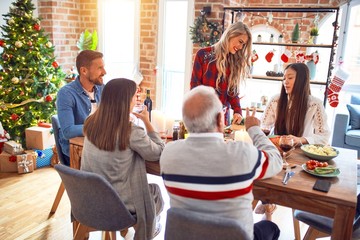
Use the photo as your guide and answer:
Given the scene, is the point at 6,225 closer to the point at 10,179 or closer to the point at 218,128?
the point at 10,179

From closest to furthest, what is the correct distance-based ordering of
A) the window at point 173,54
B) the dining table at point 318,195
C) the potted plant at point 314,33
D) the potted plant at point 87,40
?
the dining table at point 318,195, the potted plant at point 314,33, the window at point 173,54, the potted plant at point 87,40

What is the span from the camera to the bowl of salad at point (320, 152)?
175cm

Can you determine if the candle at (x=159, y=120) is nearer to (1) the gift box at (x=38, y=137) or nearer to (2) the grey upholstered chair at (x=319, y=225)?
(2) the grey upholstered chair at (x=319, y=225)

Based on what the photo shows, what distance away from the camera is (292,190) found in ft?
4.69

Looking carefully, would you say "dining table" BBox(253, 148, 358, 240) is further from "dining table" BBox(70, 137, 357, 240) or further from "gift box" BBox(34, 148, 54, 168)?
"gift box" BBox(34, 148, 54, 168)

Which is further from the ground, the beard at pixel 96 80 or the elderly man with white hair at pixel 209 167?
the beard at pixel 96 80

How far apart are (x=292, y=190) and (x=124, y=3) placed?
13.4ft

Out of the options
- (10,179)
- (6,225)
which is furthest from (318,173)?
(10,179)

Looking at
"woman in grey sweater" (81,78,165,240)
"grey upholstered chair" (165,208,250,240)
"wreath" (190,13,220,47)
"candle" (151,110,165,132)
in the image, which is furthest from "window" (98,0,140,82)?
"grey upholstered chair" (165,208,250,240)

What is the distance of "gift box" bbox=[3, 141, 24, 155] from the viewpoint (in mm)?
3553

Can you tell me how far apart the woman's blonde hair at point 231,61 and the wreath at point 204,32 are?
1.29 metres

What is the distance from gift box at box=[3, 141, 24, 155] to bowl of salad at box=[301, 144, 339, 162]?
3.01 metres

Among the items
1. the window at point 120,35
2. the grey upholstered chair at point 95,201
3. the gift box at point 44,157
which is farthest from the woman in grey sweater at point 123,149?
the window at point 120,35

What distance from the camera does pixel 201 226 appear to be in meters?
1.12
